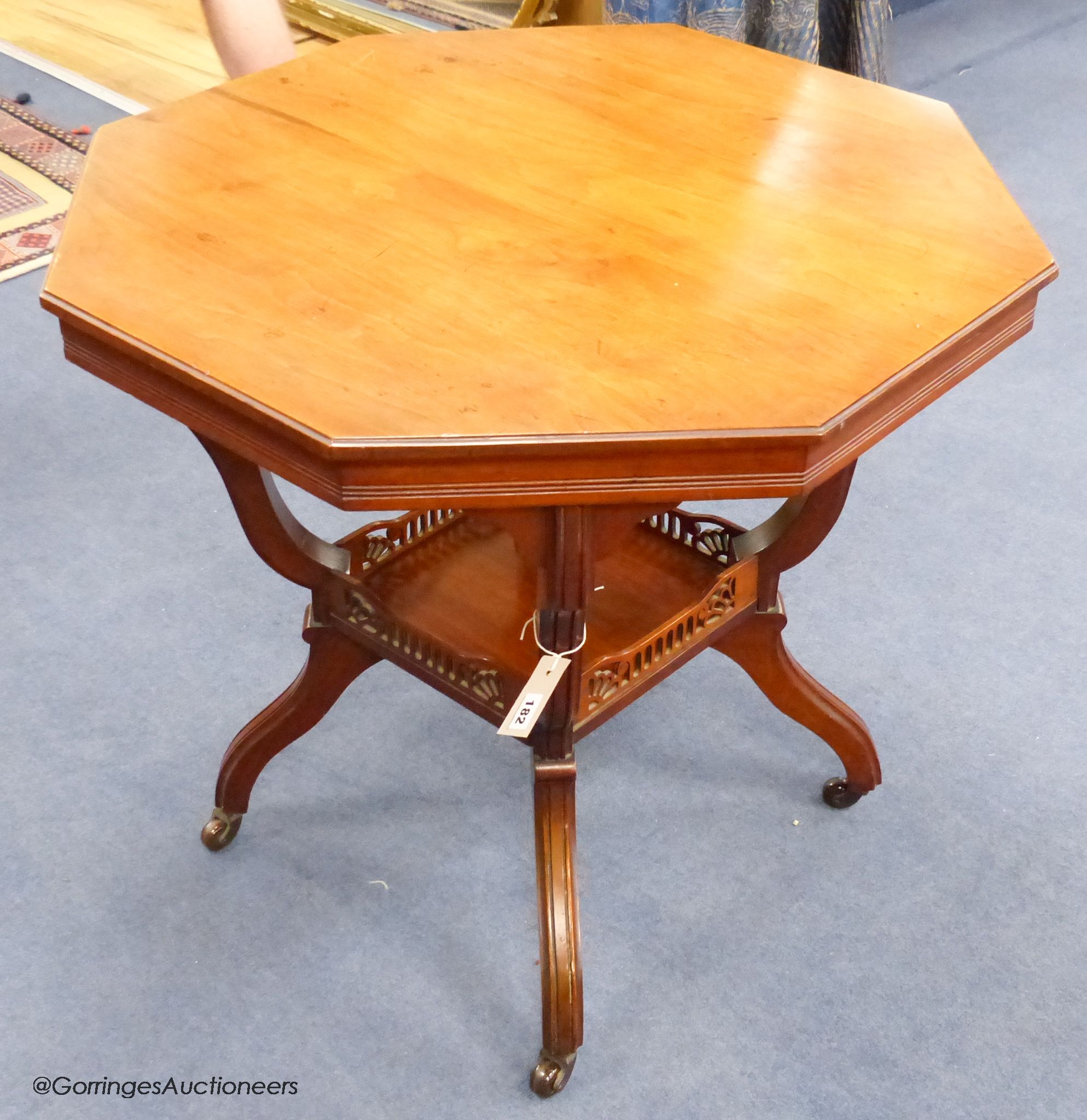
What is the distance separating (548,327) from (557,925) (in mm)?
611

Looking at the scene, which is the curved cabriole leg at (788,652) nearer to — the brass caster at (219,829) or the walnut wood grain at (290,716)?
the walnut wood grain at (290,716)

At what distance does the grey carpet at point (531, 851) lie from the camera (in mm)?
1248

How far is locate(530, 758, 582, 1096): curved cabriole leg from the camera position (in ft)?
3.92

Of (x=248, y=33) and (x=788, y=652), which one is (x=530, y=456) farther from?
(x=248, y=33)

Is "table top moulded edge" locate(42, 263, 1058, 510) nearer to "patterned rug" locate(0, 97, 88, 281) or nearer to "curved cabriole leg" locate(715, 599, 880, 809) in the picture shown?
"curved cabriole leg" locate(715, 599, 880, 809)

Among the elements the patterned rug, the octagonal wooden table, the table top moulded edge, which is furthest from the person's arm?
the patterned rug

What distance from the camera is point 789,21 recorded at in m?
2.59

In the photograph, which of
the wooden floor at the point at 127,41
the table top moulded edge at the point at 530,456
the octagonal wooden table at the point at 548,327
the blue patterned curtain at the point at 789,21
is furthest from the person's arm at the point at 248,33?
the wooden floor at the point at 127,41

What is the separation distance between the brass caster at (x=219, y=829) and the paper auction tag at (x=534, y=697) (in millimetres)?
523

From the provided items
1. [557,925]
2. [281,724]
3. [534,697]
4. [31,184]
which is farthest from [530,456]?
[31,184]

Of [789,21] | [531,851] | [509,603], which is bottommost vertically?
[531,851]

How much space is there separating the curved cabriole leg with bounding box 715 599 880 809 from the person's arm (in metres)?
0.93

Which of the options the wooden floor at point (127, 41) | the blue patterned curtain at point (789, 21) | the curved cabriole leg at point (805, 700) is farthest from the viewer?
the wooden floor at point (127, 41)

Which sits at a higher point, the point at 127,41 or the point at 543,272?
the point at 543,272
